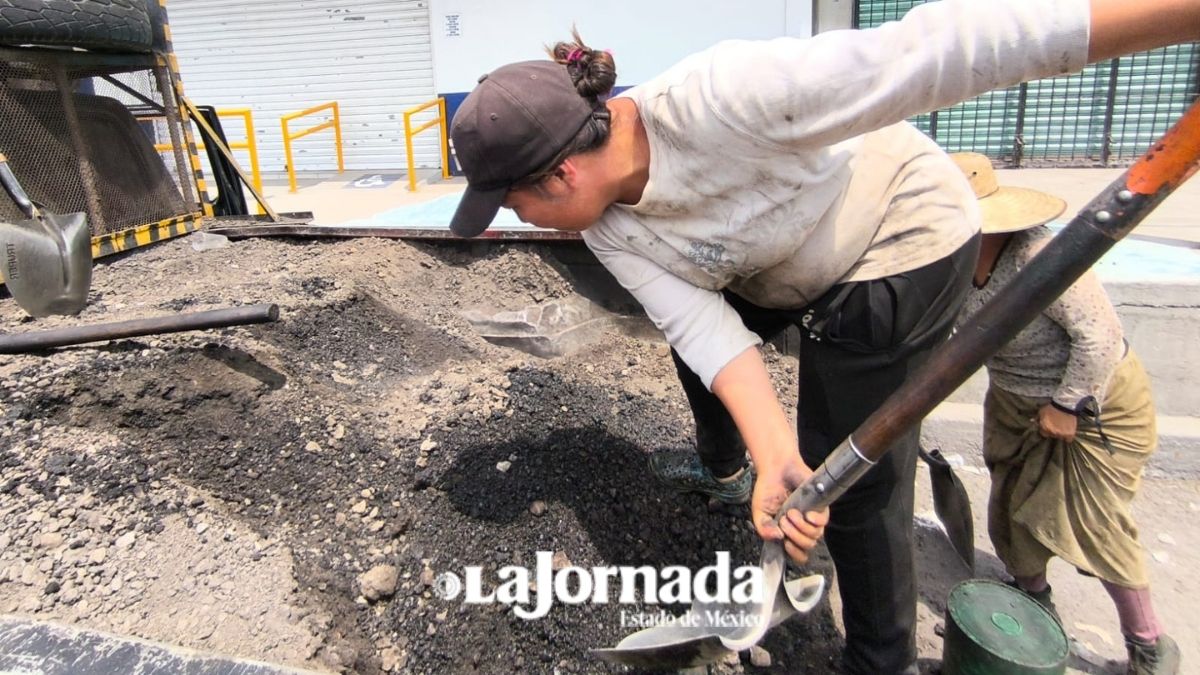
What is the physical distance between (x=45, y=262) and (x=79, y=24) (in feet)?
5.59

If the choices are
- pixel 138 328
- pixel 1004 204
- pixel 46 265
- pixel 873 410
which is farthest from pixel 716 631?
pixel 46 265

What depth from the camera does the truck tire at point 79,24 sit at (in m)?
3.55

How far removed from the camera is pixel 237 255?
413cm

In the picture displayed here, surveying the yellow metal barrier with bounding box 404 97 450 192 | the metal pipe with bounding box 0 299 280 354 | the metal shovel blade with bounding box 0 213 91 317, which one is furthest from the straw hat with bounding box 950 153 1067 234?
the yellow metal barrier with bounding box 404 97 450 192

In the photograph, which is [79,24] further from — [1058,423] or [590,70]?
[1058,423]

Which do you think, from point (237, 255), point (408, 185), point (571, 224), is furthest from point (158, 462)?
point (408, 185)

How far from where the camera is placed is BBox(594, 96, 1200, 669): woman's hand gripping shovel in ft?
3.28

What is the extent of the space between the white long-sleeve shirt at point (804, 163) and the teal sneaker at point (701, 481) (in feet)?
2.36

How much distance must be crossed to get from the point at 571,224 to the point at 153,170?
4279 mm

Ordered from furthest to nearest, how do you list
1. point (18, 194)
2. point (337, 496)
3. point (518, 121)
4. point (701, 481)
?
1. point (18, 194)
2. point (701, 481)
3. point (337, 496)
4. point (518, 121)

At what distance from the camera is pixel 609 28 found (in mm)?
8352

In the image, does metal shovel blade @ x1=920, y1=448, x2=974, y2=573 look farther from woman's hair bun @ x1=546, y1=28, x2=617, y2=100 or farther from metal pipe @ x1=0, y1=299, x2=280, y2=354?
metal pipe @ x1=0, y1=299, x2=280, y2=354

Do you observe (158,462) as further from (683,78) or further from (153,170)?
(153,170)

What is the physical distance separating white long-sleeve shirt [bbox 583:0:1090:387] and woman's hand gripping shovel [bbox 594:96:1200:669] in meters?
0.21
